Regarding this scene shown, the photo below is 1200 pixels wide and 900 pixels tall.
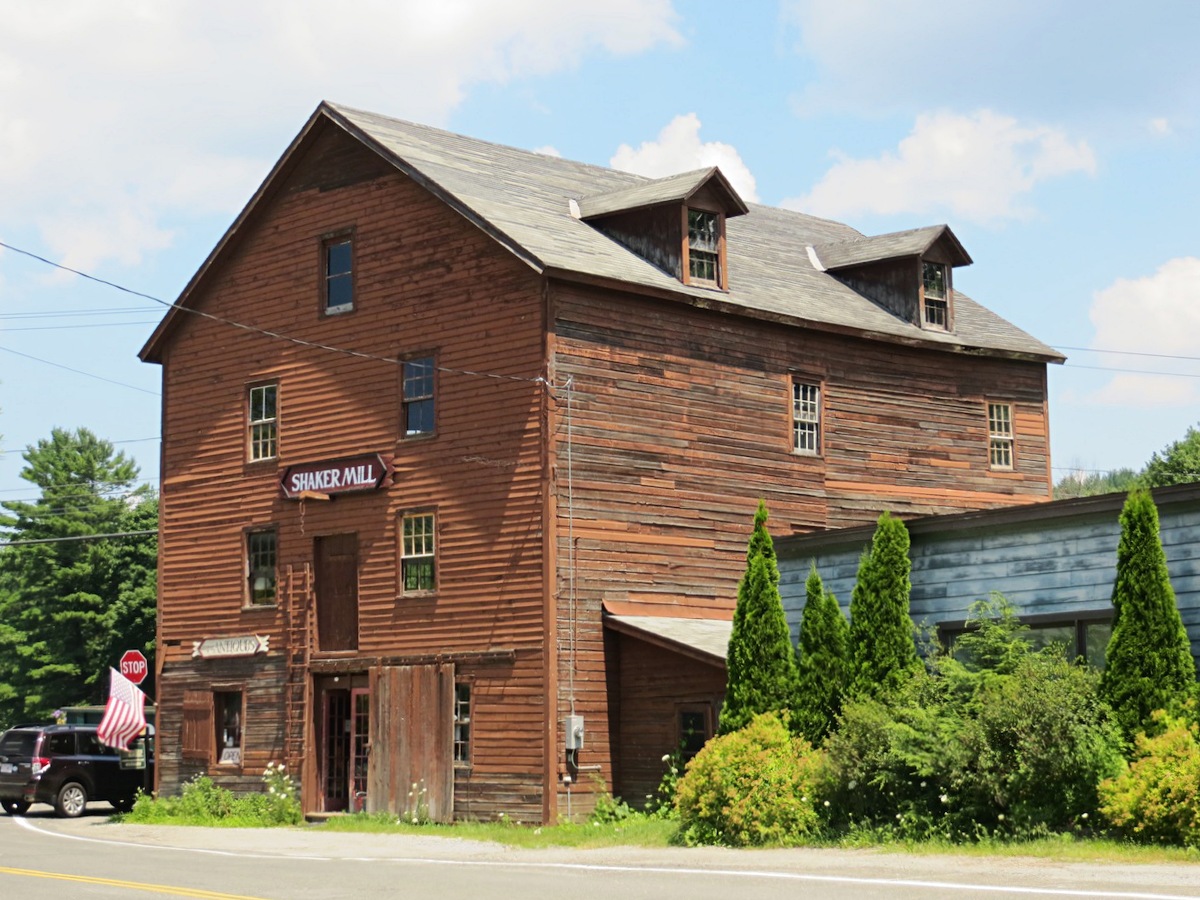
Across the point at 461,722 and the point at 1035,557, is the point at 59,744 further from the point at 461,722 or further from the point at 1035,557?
the point at 1035,557

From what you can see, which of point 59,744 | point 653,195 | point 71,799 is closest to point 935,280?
point 653,195

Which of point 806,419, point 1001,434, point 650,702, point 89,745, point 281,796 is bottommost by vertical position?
point 281,796

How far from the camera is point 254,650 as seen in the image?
3328cm

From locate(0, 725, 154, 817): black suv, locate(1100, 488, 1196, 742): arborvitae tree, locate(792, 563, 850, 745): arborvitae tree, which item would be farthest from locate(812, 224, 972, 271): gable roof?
locate(0, 725, 154, 817): black suv

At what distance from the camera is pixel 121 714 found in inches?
1328

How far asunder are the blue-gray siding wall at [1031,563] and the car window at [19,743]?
19060 mm

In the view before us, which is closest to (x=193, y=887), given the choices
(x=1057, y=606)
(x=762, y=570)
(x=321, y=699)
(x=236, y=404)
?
(x=762, y=570)

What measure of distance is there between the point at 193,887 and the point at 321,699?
14.6 meters

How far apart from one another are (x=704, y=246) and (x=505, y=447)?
6.12 metres

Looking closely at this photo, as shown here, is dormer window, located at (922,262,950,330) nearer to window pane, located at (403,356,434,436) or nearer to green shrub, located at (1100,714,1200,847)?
window pane, located at (403,356,434,436)

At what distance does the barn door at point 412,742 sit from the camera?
2941 centimetres

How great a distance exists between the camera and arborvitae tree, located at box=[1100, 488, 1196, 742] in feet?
66.1

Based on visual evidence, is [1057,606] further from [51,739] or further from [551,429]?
[51,739]

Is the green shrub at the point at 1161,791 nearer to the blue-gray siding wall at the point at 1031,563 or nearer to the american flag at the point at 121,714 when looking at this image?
the blue-gray siding wall at the point at 1031,563
